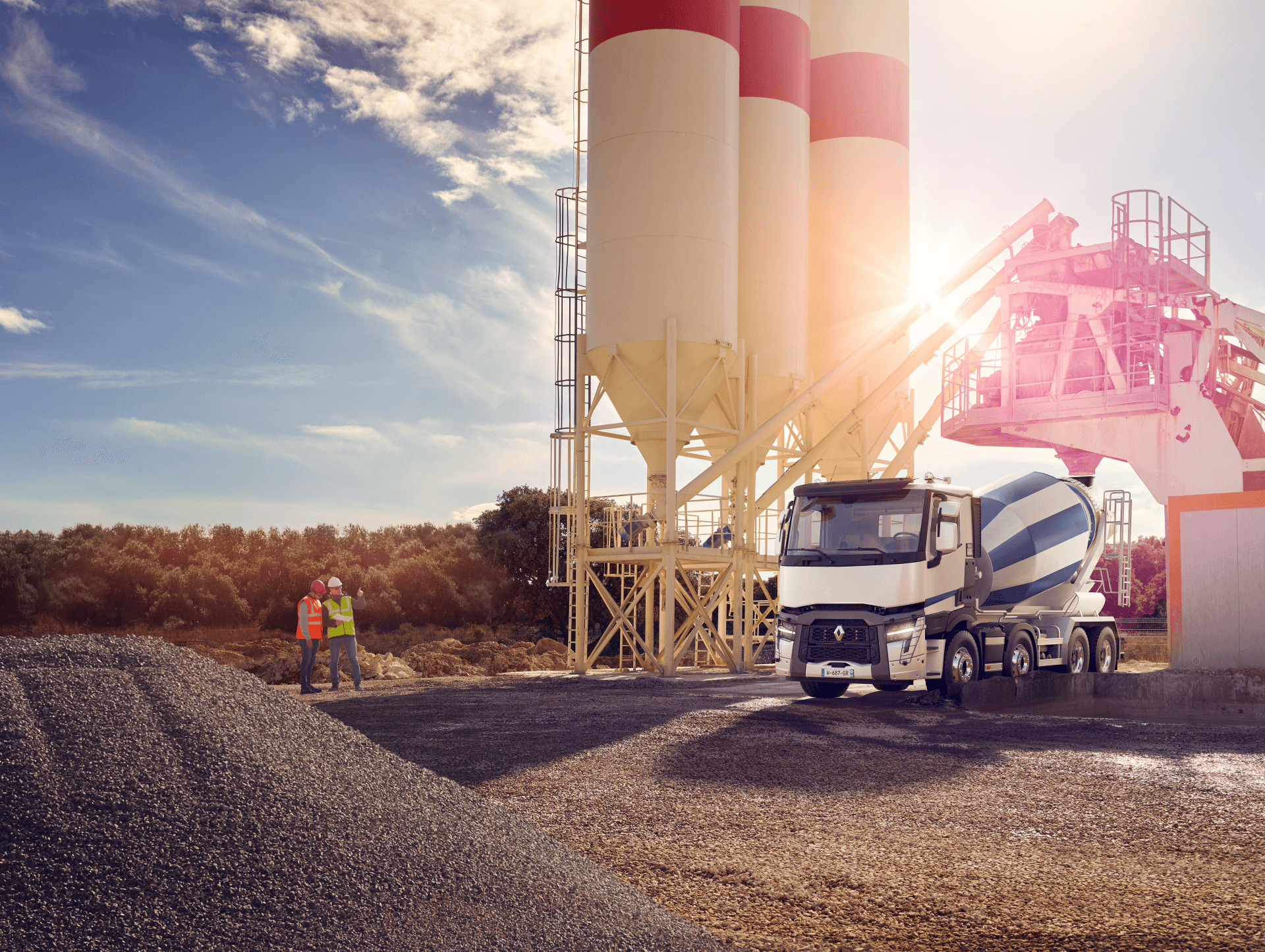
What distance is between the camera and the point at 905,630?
45.0 ft

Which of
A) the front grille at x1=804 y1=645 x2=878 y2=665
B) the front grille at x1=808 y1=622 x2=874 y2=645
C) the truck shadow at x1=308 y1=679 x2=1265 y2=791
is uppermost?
the front grille at x1=808 y1=622 x2=874 y2=645

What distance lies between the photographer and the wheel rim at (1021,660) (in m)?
16.2

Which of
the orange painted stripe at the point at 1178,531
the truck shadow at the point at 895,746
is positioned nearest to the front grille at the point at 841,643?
the truck shadow at the point at 895,746

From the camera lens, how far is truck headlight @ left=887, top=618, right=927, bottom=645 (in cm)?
1370

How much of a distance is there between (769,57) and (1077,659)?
14.2 metres

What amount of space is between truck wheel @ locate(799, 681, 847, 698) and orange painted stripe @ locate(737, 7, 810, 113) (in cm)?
1363

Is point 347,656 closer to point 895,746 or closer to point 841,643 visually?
point 841,643

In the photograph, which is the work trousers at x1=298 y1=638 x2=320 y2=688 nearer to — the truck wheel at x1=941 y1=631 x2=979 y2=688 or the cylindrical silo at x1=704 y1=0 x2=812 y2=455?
the truck wheel at x1=941 y1=631 x2=979 y2=688

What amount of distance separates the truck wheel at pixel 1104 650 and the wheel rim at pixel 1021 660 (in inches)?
109

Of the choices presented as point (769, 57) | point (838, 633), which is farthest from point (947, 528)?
point (769, 57)

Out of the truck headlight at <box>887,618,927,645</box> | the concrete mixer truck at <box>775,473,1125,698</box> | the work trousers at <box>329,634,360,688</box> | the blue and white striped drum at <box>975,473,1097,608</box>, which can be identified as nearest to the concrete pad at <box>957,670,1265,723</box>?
the concrete mixer truck at <box>775,473,1125,698</box>

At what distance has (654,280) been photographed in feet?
65.0

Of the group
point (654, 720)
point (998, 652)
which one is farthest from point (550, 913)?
point (998, 652)

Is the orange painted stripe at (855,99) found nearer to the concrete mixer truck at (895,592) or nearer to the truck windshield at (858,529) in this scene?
the concrete mixer truck at (895,592)
